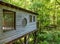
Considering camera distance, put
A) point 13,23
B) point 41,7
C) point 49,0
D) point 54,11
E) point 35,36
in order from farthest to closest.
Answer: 1. point 54,11
2. point 49,0
3. point 41,7
4. point 35,36
5. point 13,23

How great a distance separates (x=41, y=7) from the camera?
20.6m

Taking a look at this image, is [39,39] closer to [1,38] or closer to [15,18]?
[15,18]

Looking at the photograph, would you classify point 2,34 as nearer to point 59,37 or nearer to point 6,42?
point 6,42

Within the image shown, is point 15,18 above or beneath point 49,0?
beneath

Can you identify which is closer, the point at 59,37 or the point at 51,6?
the point at 59,37

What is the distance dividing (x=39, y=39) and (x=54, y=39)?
2.57m

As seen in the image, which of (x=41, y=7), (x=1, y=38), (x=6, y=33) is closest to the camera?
(x=1, y=38)

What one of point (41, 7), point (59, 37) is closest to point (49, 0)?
point (41, 7)

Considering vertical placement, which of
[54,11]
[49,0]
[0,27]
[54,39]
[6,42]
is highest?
[49,0]

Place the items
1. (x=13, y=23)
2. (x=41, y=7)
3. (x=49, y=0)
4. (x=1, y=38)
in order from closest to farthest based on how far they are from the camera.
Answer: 1. (x=1, y=38)
2. (x=13, y=23)
3. (x=41, y=7)
4. (x=49, y=0)

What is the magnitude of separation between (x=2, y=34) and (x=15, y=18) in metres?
2.28

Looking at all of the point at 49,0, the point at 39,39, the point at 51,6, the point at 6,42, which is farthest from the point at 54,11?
the point at 6,42

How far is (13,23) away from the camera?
30.8ft

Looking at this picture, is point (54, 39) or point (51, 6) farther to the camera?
point (51, 6)
